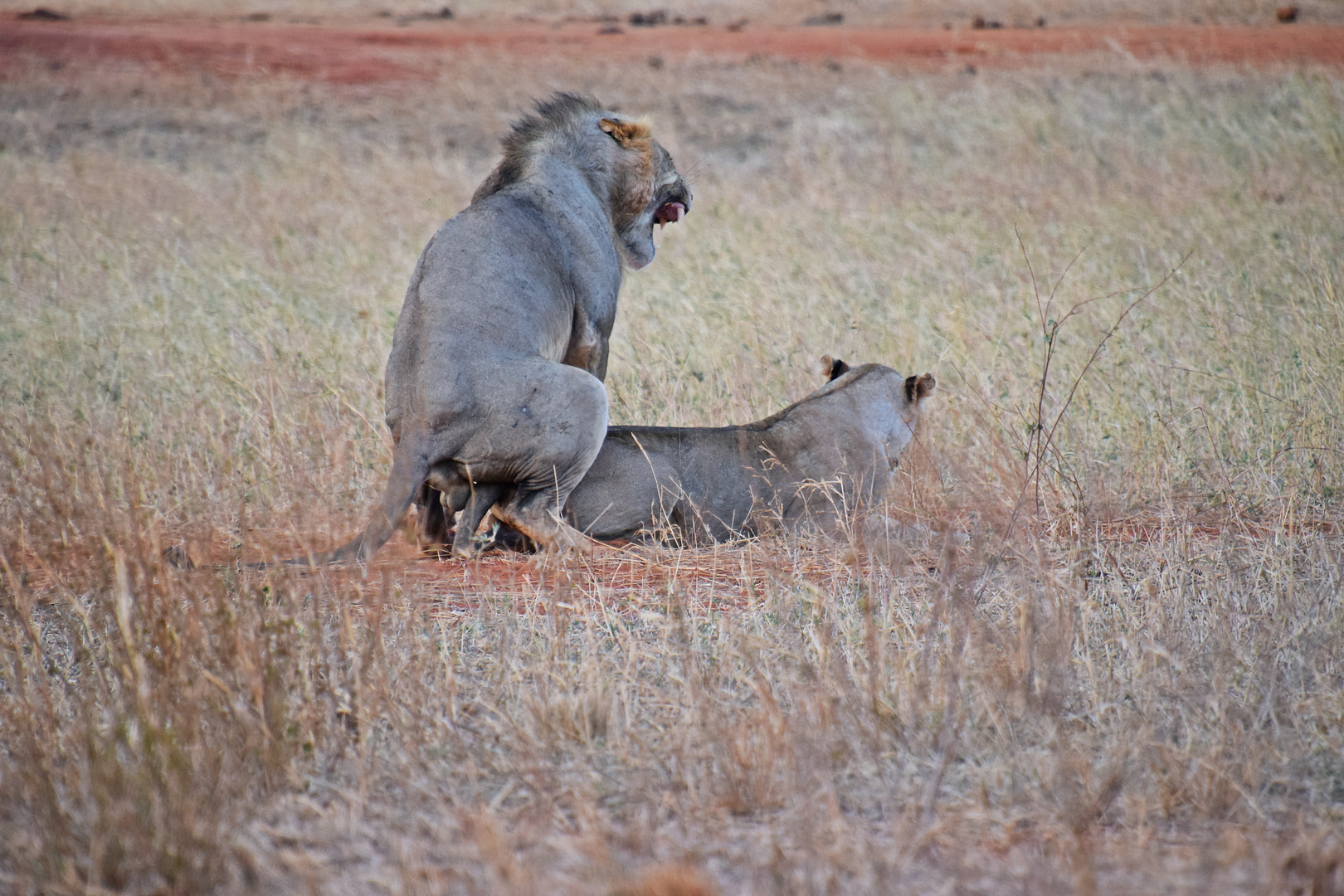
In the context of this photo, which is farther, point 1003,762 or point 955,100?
point 955,100

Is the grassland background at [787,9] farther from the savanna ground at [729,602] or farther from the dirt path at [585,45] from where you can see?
the savanna ground at [729,602]

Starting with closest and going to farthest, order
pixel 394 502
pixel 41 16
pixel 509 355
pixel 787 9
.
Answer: pixel 394 502 < pixel 509 355 < pixel 41 16 < pixel 787 9

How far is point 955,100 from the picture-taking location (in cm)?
1650

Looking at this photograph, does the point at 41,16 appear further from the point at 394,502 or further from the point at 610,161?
the point at 394,502

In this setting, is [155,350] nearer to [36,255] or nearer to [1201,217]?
[36,255]

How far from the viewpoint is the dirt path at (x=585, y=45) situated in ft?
67.5

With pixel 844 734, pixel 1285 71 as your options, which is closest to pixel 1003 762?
pixel 844 734

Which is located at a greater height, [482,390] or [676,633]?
[482,390]

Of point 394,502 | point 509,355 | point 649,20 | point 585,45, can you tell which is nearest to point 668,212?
point 509,355

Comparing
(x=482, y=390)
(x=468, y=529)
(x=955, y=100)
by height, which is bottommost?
(x=468, y=529)

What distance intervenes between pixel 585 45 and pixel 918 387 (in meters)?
20.2

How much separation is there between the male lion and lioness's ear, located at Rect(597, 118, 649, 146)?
303 mm

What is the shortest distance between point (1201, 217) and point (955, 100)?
6.48 m

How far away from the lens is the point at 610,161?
6.25 meters
